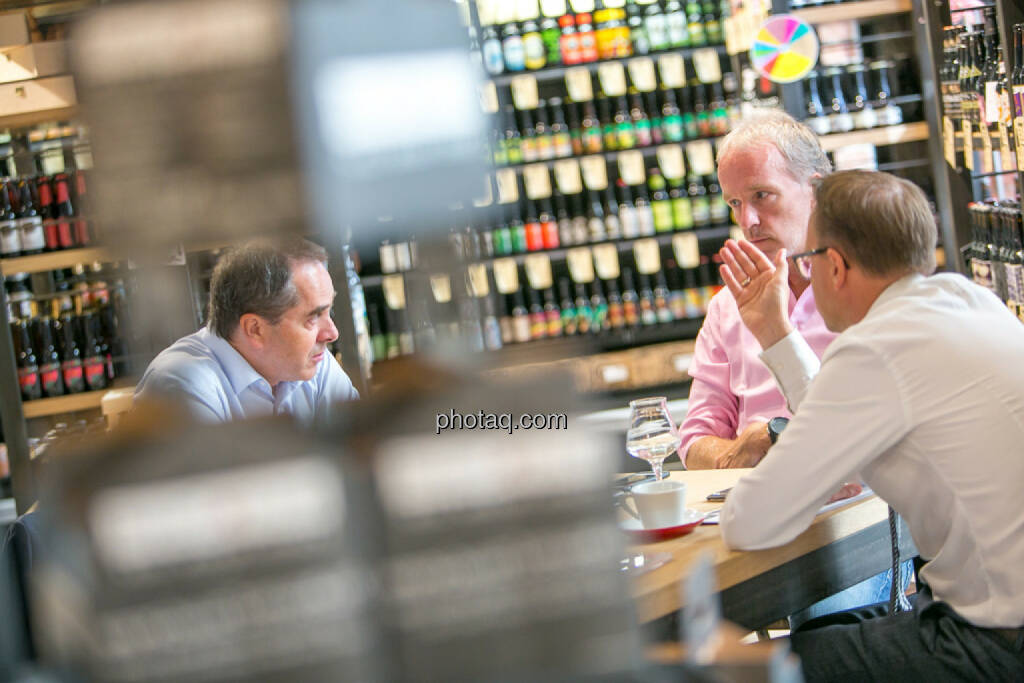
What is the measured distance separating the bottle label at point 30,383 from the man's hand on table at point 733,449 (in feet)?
10.9

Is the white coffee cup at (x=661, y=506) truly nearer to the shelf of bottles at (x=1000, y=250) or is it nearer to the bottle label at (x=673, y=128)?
the shelf of bottles at (x=1000, y=250)

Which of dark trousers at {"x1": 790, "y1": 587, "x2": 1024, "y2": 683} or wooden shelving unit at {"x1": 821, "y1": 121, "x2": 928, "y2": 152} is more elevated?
wooden shelving unit at {"x1": 821, "y1": 121, "x2": 928, "y2": 152}

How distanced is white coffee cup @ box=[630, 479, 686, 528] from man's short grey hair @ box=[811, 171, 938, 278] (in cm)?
53

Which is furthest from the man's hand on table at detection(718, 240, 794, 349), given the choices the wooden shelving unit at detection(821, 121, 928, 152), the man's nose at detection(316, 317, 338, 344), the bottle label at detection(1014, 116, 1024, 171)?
the wooden shelving unit at detection(821, 121, 928, 152)

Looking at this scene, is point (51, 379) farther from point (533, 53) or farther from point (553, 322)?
point (533, 53)

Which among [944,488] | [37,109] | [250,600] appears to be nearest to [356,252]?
[250,600]

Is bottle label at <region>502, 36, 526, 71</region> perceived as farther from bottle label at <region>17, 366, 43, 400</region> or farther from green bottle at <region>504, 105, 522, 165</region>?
bottle label at <region>17, 366, 43, 400</region>

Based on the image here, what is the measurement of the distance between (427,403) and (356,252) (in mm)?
152

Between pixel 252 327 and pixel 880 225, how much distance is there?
1102mm

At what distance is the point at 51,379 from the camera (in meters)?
4.80

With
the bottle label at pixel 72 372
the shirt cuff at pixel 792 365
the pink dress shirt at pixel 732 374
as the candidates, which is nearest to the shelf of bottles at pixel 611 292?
the bottle label at pixel 72 372

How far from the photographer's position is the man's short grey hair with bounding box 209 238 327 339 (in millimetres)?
939

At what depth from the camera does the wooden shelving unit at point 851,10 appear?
17.1 ft

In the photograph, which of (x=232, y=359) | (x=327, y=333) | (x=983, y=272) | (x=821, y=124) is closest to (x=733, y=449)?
(x=327, y=333)
